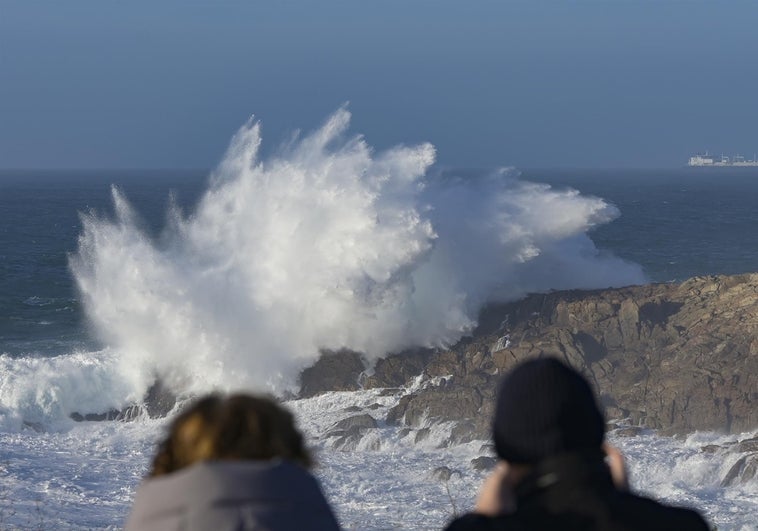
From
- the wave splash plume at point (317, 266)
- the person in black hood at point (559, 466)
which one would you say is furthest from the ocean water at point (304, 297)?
the person in black hood at point (559, 466)

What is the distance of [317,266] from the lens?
23.7 m

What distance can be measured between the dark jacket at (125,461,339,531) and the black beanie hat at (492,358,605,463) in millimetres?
454

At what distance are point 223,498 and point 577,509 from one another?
2.38 feet

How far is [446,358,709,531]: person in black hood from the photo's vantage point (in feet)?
7.95

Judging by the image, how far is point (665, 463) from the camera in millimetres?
15883

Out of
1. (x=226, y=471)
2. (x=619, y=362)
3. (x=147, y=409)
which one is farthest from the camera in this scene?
(x=147, y=409)

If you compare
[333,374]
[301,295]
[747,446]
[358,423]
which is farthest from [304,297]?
[747,446]

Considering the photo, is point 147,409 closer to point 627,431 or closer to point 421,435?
point 421,435

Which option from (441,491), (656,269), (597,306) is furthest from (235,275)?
(656,269)

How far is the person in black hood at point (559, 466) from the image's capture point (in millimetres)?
2424

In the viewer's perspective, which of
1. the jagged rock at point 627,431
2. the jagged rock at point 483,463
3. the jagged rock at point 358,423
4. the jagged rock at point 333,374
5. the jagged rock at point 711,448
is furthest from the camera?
the jagged rock at point 333,374

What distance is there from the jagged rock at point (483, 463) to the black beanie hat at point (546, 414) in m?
13.3

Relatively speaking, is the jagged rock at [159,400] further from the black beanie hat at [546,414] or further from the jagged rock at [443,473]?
the black beanie hat at [546,414]

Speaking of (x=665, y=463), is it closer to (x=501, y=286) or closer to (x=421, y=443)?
(x=421, y=443)
